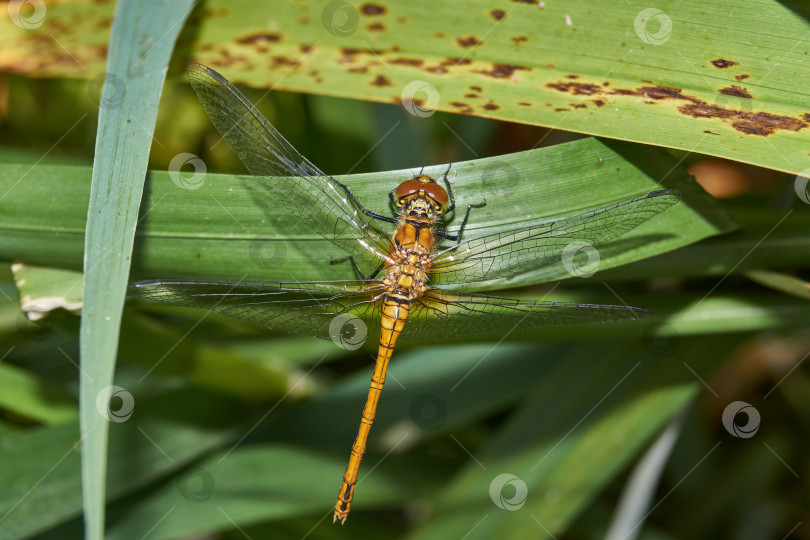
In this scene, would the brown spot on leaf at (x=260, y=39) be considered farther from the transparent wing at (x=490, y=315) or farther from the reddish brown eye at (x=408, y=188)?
the transparent wing at (x=490, y=315)

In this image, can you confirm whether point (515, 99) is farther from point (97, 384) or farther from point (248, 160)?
point (97, 384)

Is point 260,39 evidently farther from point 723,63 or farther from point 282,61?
point 723,63

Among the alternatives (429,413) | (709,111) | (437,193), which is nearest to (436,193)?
(437,193)

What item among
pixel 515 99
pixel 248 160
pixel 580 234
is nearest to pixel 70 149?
pixel 248 160

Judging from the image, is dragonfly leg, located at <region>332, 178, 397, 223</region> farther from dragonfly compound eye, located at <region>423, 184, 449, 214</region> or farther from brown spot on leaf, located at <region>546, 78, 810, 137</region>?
brown spot on leaf, located at <region>546, 78, 810, 137</region>

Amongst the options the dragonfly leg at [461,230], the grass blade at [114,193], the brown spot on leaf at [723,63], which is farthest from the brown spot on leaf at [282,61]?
the brown spot on leaf at [723,63]
